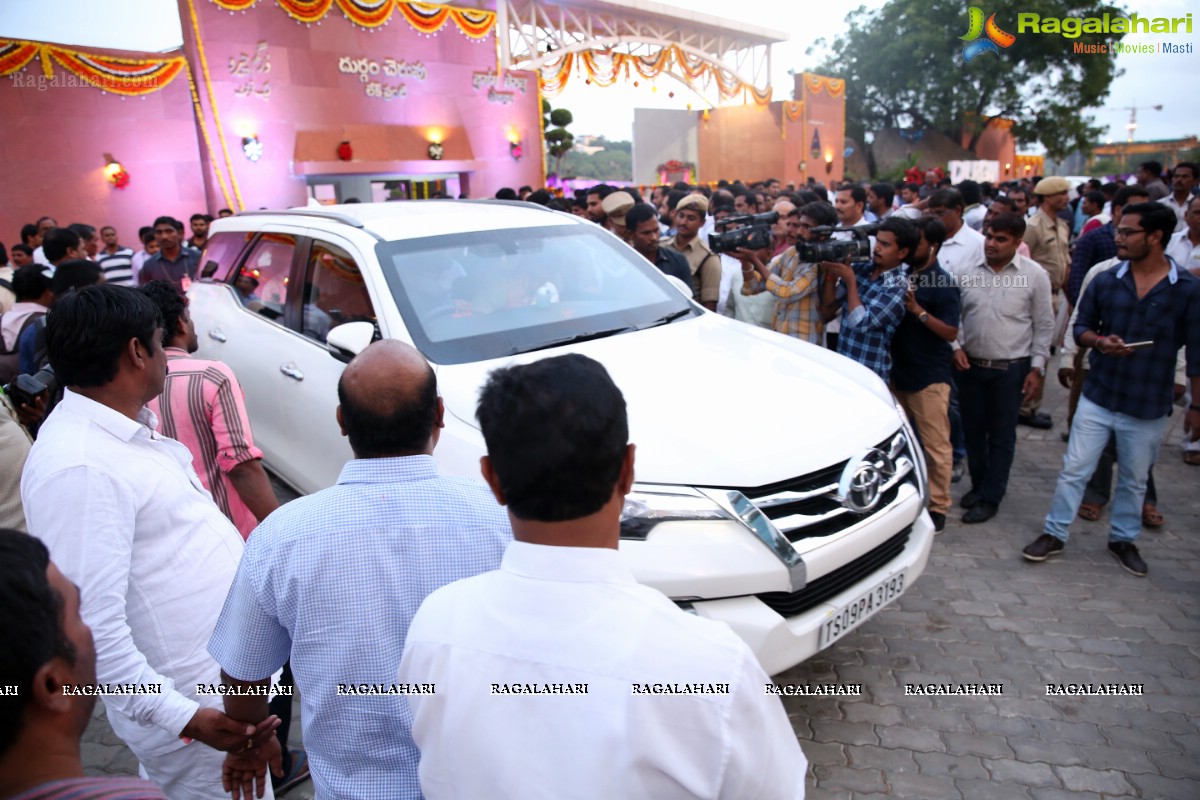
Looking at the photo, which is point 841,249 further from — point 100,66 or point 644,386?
point 100,66

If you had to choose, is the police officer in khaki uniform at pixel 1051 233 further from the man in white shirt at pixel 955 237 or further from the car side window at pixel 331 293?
the car side window at pixel 331 293

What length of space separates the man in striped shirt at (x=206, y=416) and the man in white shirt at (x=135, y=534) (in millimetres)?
377

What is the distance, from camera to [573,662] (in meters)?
0.94

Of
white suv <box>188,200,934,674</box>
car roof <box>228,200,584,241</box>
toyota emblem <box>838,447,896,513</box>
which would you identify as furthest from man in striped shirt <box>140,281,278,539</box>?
toyota emblem <box>838,447,896,513</box>

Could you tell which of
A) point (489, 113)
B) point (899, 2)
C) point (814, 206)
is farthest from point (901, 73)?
point (814, 206)

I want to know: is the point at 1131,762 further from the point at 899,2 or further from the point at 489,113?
the point at 899,2

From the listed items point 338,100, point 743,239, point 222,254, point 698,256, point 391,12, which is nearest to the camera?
point 743,239

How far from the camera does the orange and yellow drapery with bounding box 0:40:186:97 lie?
10805 millimetres

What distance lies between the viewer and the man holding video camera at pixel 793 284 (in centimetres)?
448

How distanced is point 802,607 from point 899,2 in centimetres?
4213

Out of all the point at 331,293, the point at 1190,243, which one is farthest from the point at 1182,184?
the point at 331,293

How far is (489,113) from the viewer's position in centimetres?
1662

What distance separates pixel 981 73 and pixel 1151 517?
36.1 meters

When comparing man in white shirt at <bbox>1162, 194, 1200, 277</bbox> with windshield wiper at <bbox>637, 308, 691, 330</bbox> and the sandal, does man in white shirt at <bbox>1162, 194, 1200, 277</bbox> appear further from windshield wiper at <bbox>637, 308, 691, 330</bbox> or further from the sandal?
windshield wiper at <bbox>637, 308, 691, 330</bbox>
